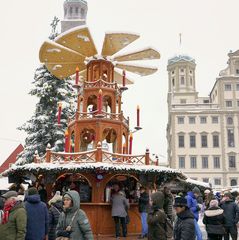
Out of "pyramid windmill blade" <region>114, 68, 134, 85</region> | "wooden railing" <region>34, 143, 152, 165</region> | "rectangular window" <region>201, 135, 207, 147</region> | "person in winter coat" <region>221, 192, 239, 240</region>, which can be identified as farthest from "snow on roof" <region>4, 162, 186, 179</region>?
"rectangular window" <region>201, 135, 207, 147</region>

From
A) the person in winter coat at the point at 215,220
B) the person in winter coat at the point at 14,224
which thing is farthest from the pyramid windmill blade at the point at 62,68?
the person in winter coat at the point at 14,224

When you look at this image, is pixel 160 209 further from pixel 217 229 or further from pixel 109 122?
pixel 109 122

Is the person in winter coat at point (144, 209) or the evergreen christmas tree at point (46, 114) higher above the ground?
the evergreen christmas tree at point (46, 114)

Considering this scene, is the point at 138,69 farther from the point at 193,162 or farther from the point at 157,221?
the point at 193,162

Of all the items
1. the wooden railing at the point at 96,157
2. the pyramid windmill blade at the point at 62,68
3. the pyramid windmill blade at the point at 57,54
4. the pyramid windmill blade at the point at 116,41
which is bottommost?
the wooden railing at the point at 96,157

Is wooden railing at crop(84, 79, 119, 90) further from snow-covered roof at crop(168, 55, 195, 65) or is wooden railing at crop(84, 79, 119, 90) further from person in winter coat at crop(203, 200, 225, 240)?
snow-covered roof at crop(168, 55, 195, 65)

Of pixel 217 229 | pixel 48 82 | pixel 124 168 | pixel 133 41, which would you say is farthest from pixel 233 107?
pixel 217 229

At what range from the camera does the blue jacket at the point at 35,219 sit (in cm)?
677

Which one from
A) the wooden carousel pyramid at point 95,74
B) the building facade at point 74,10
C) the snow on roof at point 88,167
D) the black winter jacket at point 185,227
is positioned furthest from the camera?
the building facade at point 74,10

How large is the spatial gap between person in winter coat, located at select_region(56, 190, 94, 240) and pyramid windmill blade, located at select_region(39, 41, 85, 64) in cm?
1471

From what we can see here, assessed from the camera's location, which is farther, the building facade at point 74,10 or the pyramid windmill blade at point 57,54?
the building facade at point 74,10

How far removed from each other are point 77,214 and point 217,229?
4575mm

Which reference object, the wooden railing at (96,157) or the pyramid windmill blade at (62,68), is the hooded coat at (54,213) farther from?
the pyramid windmill blade at (62,68)

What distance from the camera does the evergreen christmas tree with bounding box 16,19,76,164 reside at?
26.0m
